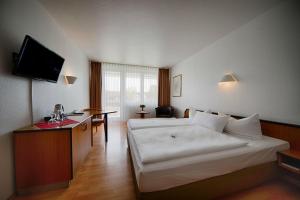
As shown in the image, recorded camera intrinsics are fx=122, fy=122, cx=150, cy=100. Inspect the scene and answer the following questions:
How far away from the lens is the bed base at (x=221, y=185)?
49.6 inches

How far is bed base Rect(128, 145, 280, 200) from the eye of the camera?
1.26 metres

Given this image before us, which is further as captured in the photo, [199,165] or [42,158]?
[42,158]

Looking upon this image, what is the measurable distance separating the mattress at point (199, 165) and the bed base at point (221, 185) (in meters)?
0.05

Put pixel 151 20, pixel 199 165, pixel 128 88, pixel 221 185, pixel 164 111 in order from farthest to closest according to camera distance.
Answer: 1. pixel 128 88
2. pixel 164 111
3. pixel 151 20
4. pixel 221 185
5. pixel 199 165

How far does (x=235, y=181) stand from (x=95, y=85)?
520 centimetres

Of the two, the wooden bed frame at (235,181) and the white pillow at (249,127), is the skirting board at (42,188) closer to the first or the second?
the wooden bed frame at (235,181)

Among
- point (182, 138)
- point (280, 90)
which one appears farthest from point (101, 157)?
point (280, 90)

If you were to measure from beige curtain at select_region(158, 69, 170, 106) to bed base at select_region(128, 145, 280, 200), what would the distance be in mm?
4429

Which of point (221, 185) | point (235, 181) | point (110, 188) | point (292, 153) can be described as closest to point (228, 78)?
point (292, 153)

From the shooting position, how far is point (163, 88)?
591 centimetres

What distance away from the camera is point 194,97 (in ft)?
13.2

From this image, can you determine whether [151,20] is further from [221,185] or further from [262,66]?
[221,185]

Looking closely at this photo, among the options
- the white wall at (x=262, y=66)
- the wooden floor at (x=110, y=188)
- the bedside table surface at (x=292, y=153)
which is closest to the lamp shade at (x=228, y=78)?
the white wall at (x=262, y=66)

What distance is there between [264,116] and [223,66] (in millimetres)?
1349
